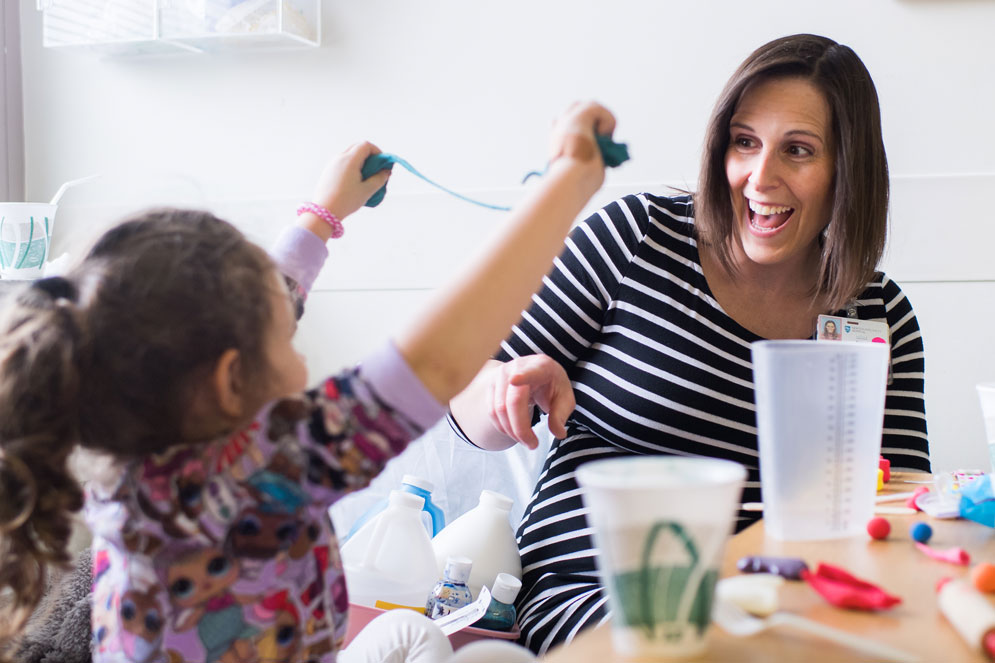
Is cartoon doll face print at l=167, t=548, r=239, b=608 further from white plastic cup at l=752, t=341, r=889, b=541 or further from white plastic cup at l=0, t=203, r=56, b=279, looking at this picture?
white plastic cup at l=0, t=203, r=56, b=279

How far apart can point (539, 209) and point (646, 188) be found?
150cm

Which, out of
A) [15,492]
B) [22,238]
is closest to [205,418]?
[15,492]

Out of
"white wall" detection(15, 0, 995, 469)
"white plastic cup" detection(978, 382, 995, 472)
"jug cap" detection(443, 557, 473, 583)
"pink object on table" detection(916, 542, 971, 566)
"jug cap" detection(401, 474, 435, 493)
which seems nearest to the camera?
"pink object on table" detection(916, 542, 971, 566)

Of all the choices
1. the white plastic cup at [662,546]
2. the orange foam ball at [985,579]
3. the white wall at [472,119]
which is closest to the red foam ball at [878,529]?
the orange foam ball at [985,579]

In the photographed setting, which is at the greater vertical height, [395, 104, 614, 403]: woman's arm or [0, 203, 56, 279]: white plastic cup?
[395, 104, 614, 403]: woman's arm

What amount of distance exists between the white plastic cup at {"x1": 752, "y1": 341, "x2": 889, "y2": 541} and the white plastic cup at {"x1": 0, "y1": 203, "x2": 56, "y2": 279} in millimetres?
1747

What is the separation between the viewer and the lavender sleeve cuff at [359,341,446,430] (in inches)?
24.6

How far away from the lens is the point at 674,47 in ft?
6.81

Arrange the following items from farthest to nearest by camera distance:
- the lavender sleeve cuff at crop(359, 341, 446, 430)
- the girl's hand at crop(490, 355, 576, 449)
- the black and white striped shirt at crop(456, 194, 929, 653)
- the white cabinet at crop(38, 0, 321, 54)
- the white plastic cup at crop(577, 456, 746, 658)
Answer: the white cabinet at crop(38, 0, 321, 54) < the black and white striped shirt at crop(456, 194, 929, 653) < the girl's hand at crop(490, 355, 576, 449) < the lavender sleeve cuff at crop(359, 341, 446, 430) < the white plastic cup at crop(577, 456, 746, 658)

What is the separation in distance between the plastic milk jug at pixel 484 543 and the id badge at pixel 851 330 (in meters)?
0.51

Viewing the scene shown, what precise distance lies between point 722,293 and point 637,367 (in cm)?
18

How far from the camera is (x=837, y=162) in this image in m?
1.35

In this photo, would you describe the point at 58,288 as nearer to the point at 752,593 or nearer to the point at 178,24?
the point at 752,593

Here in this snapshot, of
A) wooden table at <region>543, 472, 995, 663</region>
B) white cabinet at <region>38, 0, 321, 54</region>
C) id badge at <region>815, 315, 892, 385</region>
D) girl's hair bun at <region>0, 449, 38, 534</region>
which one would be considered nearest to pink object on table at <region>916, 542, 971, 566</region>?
wooden table at <region>543, 472, 995, 663</region>
